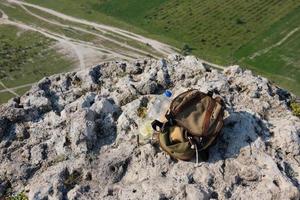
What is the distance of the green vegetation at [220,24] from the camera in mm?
90438

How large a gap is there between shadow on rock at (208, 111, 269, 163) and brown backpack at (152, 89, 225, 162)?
664 millimetres

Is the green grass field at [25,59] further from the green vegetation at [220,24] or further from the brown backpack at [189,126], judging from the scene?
the brown backpack at [189,126]

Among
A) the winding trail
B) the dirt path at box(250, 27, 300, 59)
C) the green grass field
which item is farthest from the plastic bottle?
the dirt path at box(250, 27, 300, 59)

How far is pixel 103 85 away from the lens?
2330cm

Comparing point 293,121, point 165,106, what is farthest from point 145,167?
point 293,121

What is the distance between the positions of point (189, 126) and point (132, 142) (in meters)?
2.67

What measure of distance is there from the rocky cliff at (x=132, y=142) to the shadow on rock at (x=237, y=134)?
0.12 ft

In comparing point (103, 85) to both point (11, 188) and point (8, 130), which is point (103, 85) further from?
point (11, 188)

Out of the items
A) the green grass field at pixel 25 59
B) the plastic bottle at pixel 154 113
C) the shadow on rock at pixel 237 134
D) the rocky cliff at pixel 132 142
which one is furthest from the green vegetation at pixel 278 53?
the plastic bottle at pixel 154 113

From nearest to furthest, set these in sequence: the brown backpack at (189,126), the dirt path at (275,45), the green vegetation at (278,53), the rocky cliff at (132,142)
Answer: the rocky cliff at (132,142) → the brown backpack at (189,126) → the green vegetation at (278,53) → the dirt path at (275,45)

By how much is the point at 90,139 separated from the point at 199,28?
282 feet

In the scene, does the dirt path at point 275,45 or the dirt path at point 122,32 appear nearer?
the dirt path at point 275,45

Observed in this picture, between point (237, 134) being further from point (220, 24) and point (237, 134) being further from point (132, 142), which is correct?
point (220, 24)

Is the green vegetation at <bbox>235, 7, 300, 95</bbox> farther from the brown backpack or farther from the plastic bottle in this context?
the brown backpack
